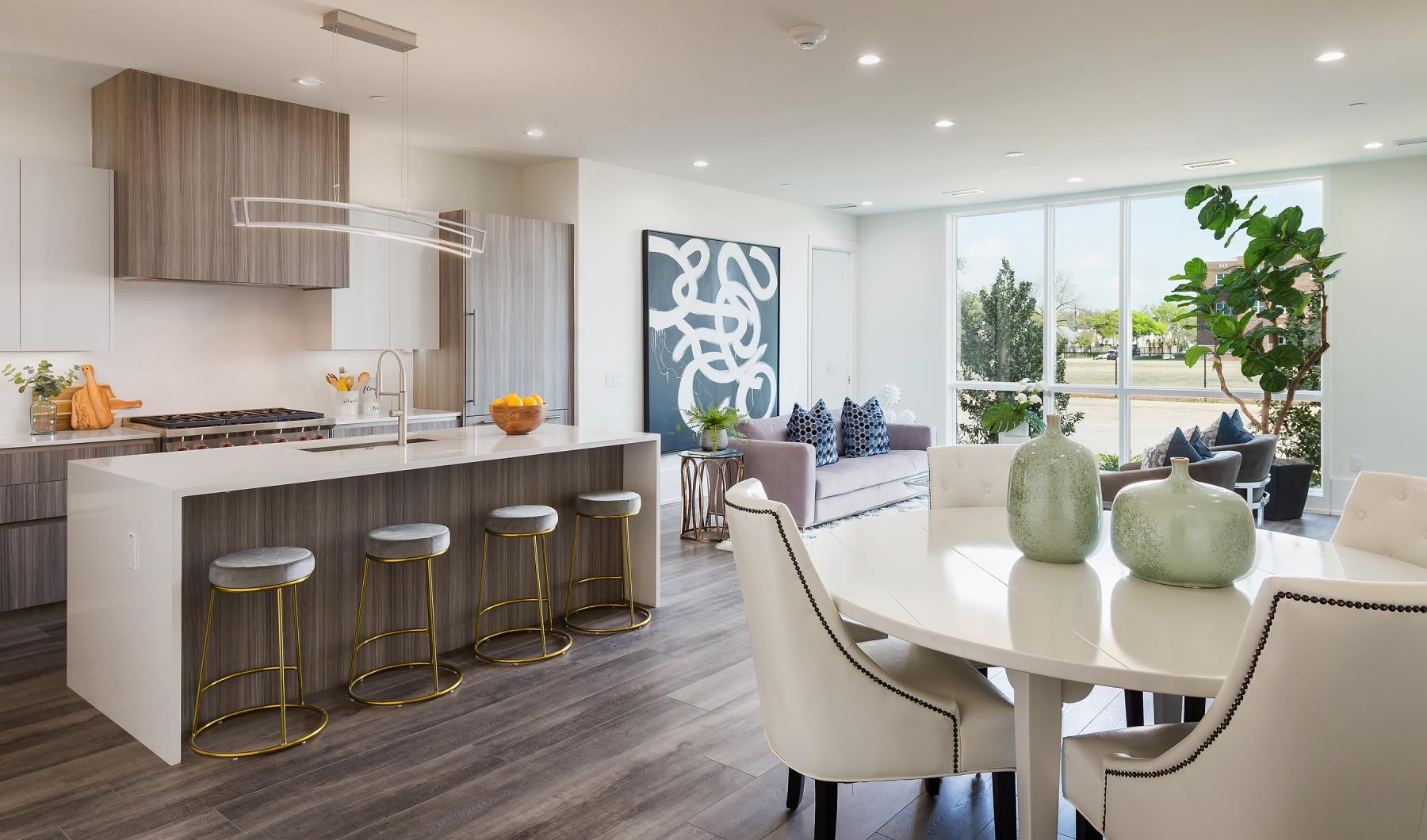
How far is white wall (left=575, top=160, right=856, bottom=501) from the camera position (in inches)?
249

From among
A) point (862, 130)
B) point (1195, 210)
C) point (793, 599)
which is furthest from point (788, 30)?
point (1195, 210)

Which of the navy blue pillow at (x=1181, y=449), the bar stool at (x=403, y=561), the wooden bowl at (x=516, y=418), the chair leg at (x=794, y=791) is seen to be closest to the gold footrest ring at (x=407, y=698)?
the bar stool at (x=403, y=561)

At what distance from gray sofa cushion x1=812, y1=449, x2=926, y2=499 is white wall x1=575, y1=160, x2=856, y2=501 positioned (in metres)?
1.47

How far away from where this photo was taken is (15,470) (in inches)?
156

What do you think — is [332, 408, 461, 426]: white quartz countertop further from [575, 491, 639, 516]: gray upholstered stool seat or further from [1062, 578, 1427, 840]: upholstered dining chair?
[1062, 578, 1427, 840]: upholstered dining chair

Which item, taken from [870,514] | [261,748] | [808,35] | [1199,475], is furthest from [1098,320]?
[261,748]

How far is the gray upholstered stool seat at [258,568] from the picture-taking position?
2.68 meters

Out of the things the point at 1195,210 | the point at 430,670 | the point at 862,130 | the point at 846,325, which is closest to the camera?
the point at 430,670

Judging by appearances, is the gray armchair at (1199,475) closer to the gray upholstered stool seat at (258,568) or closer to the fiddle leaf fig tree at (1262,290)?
the fiddle leaf fig tree at (1262,290)

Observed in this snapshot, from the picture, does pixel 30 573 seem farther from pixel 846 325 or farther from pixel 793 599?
pixel 846 325

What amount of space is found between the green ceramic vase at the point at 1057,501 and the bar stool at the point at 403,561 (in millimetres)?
2002

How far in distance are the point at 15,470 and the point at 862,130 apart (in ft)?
15.4

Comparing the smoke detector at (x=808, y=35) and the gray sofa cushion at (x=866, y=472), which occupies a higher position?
the smoke detector at (x=808, y=35)

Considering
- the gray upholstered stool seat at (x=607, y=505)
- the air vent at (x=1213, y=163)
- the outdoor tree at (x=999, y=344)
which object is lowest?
the gray upholstered stool seat at (x=607, y=505)
